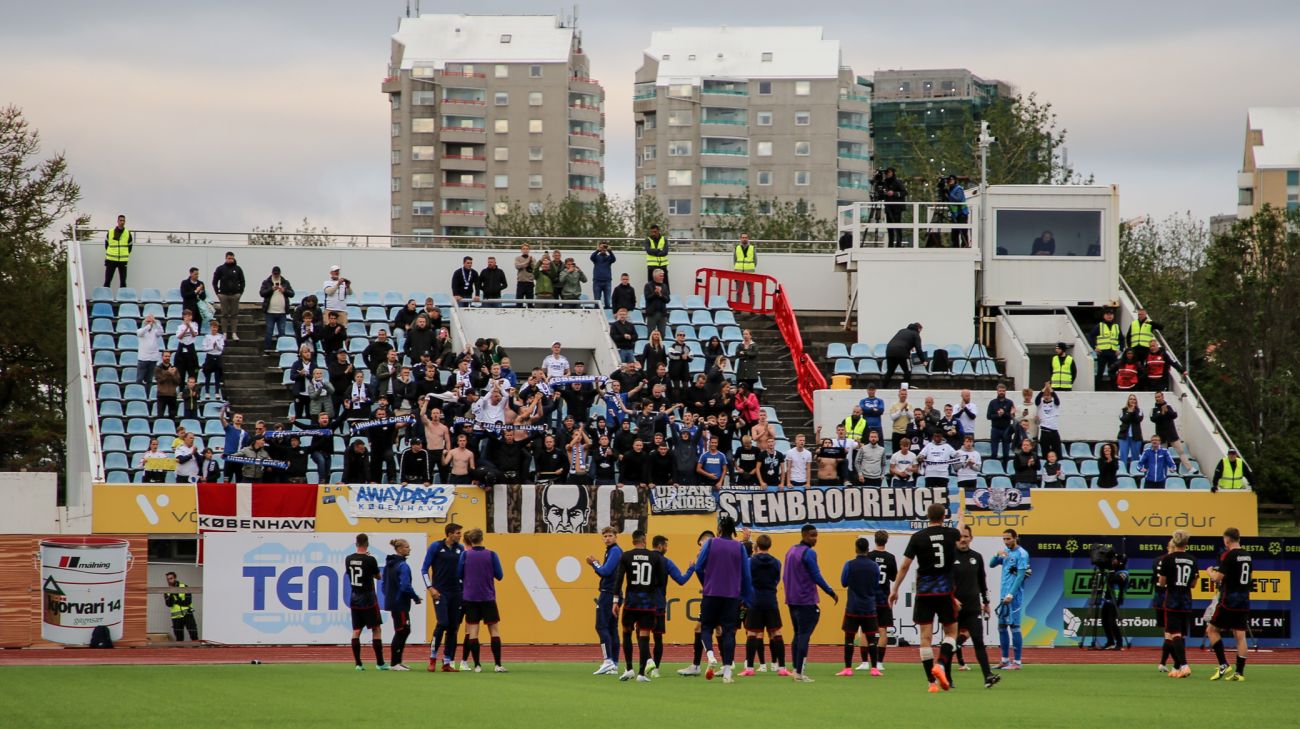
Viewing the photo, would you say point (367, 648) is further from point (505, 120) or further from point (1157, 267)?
point (505, 120)

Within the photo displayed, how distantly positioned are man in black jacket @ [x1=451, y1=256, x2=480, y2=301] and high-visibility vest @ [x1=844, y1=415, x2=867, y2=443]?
9.07m

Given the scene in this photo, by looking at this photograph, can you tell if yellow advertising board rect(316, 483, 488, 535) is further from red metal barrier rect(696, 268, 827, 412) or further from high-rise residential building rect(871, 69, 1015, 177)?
high-rise residential building rect(871, 69, 1015, 177)

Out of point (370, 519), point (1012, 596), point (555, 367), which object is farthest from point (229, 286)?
point (1012, 596)

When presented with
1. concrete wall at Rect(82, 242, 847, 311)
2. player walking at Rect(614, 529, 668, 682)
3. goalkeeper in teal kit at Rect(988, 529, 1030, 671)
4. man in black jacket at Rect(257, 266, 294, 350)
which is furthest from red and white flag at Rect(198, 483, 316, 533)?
goalkeeper in teal kit at Rect(988, 529, 1030, 671)

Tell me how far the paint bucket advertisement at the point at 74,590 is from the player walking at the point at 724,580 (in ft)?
34.5

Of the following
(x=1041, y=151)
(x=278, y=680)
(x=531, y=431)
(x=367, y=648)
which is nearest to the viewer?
(x=278, y=680)

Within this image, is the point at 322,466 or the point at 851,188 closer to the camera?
the point at 322,466

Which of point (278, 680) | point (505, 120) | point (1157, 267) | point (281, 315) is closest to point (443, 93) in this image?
point (505, 120)

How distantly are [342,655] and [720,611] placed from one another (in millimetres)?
7573

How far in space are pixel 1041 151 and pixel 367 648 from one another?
42868 millimetres

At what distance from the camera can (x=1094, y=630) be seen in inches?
1031

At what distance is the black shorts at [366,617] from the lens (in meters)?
20.0

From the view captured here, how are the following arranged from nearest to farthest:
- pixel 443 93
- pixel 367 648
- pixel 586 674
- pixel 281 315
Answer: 1. pixel 586 674
2. pixel 367 648
3. pixel 281 315
4. pixel 443 93

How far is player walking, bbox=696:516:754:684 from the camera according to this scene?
18.2 meters
